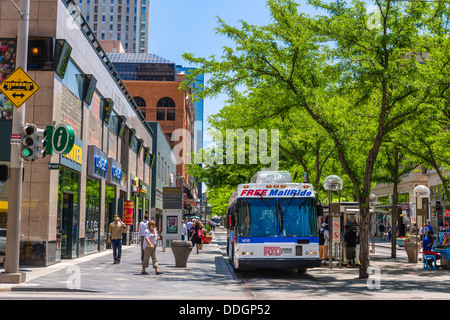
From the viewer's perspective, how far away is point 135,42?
157 metres

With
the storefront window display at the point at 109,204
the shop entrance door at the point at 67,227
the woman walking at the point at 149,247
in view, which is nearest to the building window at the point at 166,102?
the storefront window display at the point at 109,204

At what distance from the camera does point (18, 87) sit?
558 inches

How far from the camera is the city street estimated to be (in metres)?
12.2

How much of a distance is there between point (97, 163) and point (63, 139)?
7958 mm

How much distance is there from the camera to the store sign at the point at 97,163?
24641 millimetres

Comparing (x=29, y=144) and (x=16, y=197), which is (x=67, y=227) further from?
(x=29, y=144)

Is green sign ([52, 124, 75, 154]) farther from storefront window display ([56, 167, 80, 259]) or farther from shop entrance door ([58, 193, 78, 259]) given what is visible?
shop entrance door ([58, 193, 78, 259])

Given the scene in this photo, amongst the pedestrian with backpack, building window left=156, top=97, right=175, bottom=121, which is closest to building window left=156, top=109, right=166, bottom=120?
building window left=156, top=97, right=175, bottom=121

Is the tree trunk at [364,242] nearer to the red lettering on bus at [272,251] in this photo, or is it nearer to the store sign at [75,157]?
the red lettering on bus at [272,251]

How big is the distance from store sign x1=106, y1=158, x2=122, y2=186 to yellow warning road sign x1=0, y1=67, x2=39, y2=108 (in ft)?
49.2

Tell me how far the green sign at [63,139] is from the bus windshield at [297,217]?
7.35 metres
